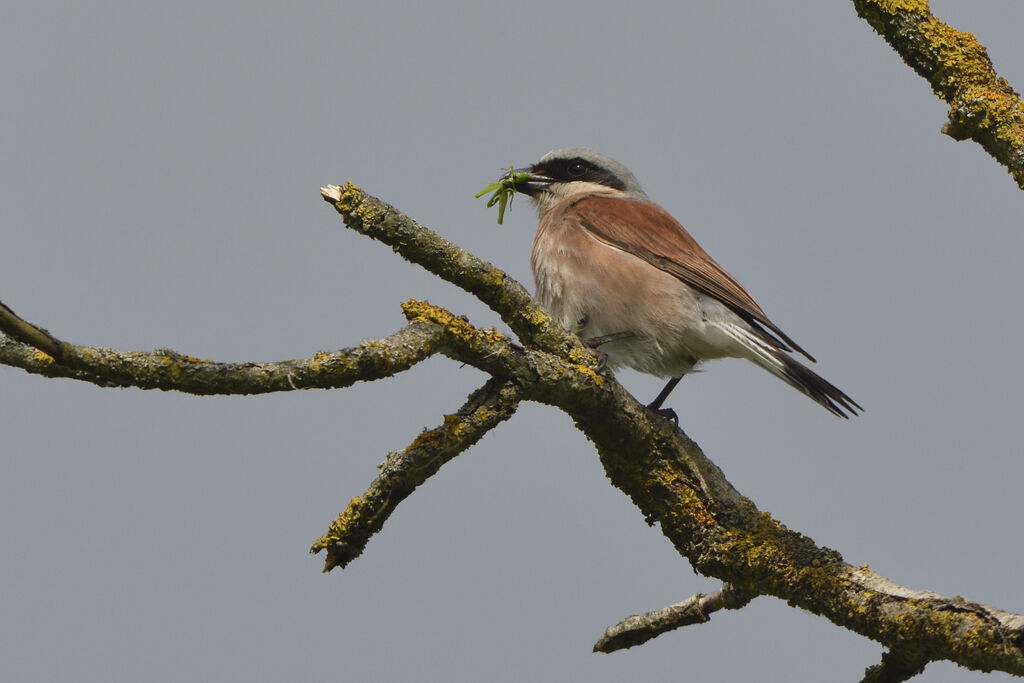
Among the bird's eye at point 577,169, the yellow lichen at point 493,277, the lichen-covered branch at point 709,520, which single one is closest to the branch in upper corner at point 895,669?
the lichen-covered branch at point 709,520

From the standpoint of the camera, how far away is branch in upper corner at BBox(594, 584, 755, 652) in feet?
13.7

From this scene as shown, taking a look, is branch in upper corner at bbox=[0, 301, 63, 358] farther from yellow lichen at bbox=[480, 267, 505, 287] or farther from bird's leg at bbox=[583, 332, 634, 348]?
bird's leg at bbox=[583, 332, 634, 348]

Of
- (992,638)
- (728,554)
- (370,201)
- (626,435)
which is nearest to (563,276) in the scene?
(626,435)

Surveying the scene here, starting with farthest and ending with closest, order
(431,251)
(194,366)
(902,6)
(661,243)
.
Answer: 1. (661,243)
2. (902,6)
3. (431,251)
4. (194,366)

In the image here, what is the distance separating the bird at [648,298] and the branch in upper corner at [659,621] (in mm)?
1178

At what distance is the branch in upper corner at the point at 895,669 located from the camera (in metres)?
3.59

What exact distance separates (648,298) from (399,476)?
2634mm

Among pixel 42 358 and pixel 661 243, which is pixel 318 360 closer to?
pixel 42 358

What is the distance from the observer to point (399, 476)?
3.27 m

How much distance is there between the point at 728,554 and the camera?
3.99 m

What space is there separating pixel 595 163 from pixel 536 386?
13.5ft

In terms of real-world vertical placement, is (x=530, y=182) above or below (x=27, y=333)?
above

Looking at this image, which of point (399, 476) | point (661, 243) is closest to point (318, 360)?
point (399, 476)

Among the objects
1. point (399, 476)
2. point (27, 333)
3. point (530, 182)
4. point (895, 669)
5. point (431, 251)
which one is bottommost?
point (895, 669)
